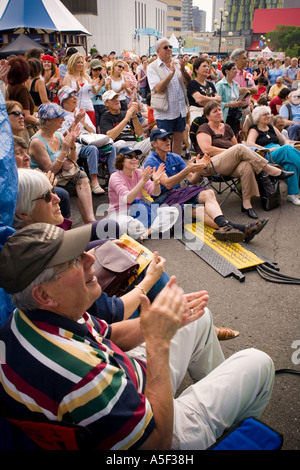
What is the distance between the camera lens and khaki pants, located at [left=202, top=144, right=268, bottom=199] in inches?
202

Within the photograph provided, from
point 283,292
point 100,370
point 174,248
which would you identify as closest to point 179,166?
point 174,248

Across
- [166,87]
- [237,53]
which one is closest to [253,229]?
[166,87]

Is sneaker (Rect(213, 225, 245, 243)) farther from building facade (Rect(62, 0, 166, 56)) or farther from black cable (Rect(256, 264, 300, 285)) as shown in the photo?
building facade (Rect(62, 0, 166, 56))

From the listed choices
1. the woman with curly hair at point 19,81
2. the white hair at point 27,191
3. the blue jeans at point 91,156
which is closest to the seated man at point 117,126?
the blue jeans at point 91,156

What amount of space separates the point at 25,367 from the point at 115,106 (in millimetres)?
5886

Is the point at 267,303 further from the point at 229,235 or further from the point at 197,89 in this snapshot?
the point at 197,89

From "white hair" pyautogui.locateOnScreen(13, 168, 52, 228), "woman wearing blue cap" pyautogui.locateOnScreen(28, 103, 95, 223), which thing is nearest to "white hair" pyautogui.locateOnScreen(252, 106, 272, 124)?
"woman wearing blue cap" pyautogui.locateOnScreen(28, 103, 95, 223)

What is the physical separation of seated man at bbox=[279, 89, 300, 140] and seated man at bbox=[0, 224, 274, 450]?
285 inches

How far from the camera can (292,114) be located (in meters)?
8.07

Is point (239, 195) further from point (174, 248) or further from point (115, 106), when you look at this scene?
point (115, 106)

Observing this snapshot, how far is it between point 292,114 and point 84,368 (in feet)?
26.7

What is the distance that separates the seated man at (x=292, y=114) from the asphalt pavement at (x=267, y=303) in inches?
137

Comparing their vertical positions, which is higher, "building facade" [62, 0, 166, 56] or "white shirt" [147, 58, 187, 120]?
"building facade" [62, 0, 166, 56]

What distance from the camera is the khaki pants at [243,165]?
5137 millimetres
